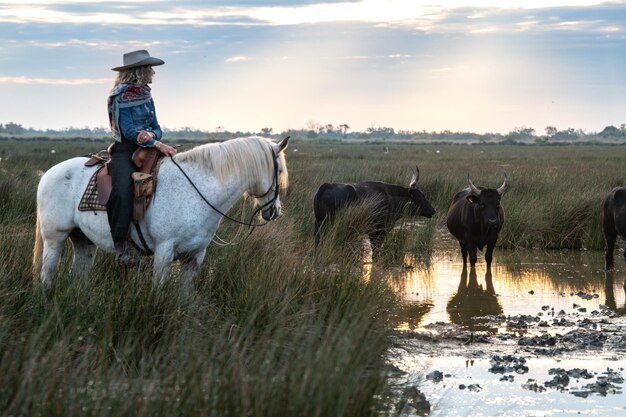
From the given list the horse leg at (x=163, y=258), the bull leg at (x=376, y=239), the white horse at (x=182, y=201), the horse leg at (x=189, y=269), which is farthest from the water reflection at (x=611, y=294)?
the horse leg at (x=163, y=258)

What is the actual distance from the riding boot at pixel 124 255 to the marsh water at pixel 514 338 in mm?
2266

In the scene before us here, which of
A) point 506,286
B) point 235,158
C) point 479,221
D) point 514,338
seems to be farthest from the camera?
point 479,221

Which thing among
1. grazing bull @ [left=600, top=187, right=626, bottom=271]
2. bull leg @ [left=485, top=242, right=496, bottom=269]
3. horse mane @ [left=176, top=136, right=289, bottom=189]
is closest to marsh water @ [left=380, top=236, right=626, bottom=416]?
bull leg @ [left=485, top=242, right=496, bottom=269]

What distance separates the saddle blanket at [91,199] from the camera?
7.64 meters

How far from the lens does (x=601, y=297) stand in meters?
11.3

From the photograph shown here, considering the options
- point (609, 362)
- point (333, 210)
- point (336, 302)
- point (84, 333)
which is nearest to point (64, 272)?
point (84, 333)

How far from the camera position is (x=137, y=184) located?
745cm

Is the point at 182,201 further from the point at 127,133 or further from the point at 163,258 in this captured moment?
the point at 127,133

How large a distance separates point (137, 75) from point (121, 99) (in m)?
0.24

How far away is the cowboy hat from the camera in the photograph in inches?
299

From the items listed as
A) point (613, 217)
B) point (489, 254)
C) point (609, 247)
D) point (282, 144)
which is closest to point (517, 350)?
point (282, 144)

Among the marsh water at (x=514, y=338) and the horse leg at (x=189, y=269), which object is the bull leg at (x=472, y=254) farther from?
the horse leg at (x=189, y=269)

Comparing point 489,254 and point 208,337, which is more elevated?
point 208,337

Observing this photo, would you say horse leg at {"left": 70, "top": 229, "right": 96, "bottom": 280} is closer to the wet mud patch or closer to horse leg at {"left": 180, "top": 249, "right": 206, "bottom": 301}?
horse leg at {"left": 180, "top": 249, "right": 206, "bottom": 301}
